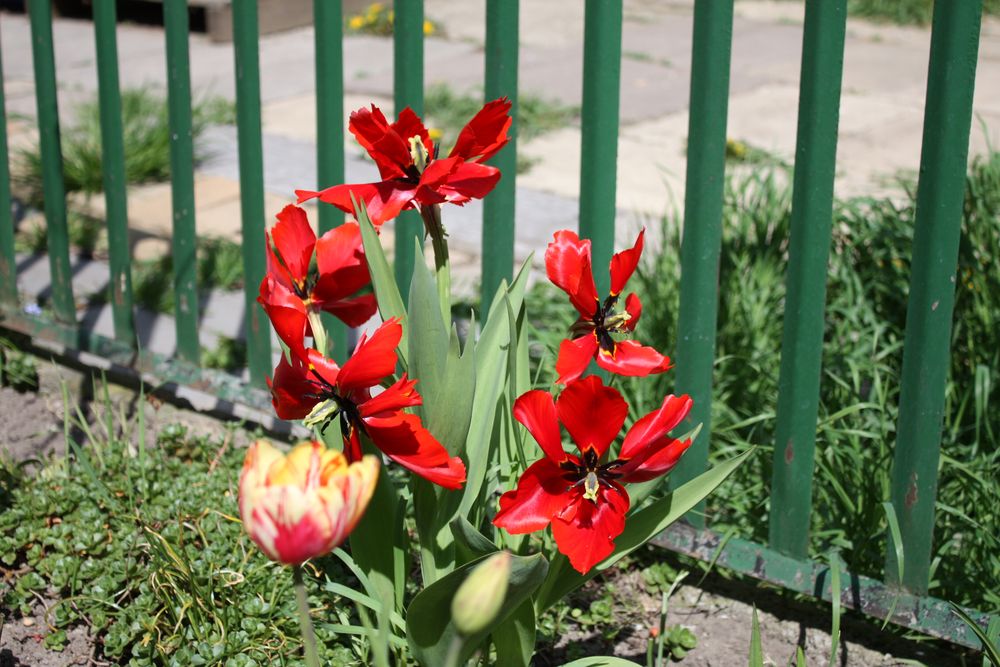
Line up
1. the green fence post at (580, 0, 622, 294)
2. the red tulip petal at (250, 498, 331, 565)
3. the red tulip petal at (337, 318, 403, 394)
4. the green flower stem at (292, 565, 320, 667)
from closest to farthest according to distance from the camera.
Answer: the red tulip petal at (250, 498, 331, 565), the green flower stem at (292, 565, 320, 667), the red tulip petal at (337, 318, 403, 394), the green fence post at (580, 0, 622, 294)

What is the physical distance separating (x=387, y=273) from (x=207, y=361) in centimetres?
159

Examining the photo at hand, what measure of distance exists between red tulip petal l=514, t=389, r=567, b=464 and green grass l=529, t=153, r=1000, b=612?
59 centimetres

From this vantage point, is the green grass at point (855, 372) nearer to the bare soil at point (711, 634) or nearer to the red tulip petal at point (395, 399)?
the bare soil at point (711, 634)

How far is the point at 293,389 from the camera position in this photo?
145cm

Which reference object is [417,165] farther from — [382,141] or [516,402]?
[516,402]

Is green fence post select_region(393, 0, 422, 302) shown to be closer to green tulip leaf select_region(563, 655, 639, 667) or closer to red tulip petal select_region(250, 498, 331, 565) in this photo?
green tulip leaf select_region(563, 655, 639, 667)

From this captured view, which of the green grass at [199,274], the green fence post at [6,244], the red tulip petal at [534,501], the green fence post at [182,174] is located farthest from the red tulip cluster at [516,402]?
the green grass at [199,274]

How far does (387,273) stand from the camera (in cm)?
158

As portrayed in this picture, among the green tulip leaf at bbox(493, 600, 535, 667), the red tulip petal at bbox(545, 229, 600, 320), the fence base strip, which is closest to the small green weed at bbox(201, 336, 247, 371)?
the fence base strip

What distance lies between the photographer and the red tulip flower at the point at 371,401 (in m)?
1.35

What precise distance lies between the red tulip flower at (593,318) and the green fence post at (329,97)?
910 millimetres

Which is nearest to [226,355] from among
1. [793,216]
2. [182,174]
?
[182,174]

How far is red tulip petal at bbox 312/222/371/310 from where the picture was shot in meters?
1.61

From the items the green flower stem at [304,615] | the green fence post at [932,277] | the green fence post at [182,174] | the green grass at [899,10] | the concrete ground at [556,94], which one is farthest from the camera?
the green grass at [899,10]
